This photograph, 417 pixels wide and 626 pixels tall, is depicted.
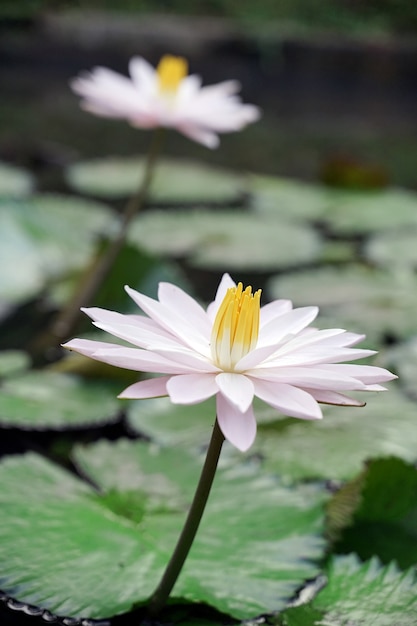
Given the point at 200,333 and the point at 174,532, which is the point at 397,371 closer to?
the point at 174,532

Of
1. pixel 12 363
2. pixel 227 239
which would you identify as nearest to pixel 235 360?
pixel 12 363

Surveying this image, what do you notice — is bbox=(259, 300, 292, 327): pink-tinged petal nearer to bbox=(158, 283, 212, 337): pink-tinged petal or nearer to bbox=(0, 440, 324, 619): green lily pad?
bbox=(158, 283, 212, 337): pink-tinged petal

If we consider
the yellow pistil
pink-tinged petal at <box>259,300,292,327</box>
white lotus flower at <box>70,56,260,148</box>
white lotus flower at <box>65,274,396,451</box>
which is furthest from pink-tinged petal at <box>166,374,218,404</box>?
the yellow pistil

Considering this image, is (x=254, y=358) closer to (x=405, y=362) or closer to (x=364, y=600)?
(x=364, y=600)

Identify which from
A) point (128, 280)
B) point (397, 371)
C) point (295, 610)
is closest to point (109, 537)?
point (295, 610)

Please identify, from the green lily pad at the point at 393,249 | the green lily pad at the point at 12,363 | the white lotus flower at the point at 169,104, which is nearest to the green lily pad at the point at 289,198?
the green lily pad at the point at 393,249

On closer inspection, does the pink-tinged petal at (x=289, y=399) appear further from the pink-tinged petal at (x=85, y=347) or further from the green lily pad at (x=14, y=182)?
the green lily pad at (x=14, y=182)
